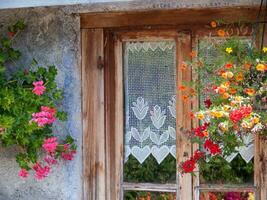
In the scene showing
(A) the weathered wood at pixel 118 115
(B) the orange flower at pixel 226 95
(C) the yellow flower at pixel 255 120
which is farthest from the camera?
(A) the weathered wood at pixel 118 115

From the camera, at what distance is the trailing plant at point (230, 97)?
3508 millimetres

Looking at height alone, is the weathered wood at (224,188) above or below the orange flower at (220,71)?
below

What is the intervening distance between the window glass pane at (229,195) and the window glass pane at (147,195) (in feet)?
0.73

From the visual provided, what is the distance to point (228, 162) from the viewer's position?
4312mm

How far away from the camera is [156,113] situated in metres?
4.41

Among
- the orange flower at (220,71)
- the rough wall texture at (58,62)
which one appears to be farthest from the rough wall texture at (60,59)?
the orange flower at (220,71)

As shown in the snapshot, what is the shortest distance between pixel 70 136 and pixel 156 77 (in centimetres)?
73

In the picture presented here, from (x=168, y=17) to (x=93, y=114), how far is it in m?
0.85

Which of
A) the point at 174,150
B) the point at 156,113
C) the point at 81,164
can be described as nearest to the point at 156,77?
the point at 156,113

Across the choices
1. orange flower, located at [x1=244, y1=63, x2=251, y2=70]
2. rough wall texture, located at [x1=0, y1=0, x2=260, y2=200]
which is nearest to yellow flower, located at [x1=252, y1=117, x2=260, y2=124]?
orange flower, located at [x1=244, y1=63, x2=251, y2=70]

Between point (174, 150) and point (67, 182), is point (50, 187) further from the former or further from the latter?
point (174, 150)

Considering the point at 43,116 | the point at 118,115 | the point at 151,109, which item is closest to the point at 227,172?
the point at 151,109

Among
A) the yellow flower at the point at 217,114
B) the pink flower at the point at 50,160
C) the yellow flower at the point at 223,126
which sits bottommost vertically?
the pink flower at the point at 50,160

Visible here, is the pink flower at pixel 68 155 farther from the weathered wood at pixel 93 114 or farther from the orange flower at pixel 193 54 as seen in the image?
the orange flower at pixel 193 54
